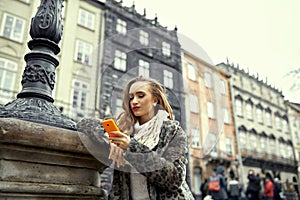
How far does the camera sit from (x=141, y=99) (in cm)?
129

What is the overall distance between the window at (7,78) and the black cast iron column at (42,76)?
30.9 ft

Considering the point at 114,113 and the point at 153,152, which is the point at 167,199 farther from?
the point at 114,113

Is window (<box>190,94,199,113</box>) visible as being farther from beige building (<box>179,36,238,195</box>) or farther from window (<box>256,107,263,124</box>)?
window (<box>256,107,263,124</box>)

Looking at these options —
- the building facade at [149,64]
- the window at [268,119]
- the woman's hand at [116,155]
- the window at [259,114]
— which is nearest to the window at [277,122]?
the window at [268,119]

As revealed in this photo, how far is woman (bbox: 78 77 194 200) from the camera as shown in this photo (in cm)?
108

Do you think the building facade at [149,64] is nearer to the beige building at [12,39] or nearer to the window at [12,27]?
the beige building at [12,39]

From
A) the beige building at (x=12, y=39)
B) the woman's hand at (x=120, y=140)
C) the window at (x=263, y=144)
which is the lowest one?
the woman's hand at (x=120, y=140)

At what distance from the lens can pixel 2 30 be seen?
11.1 metres

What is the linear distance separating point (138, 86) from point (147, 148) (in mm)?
332

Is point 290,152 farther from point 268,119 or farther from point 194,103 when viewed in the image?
point 194,103

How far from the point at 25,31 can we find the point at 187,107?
1182 cm

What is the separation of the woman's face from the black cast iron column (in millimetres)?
446

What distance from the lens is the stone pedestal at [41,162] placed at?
4.03ft

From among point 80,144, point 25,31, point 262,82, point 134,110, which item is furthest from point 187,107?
point 262,82
